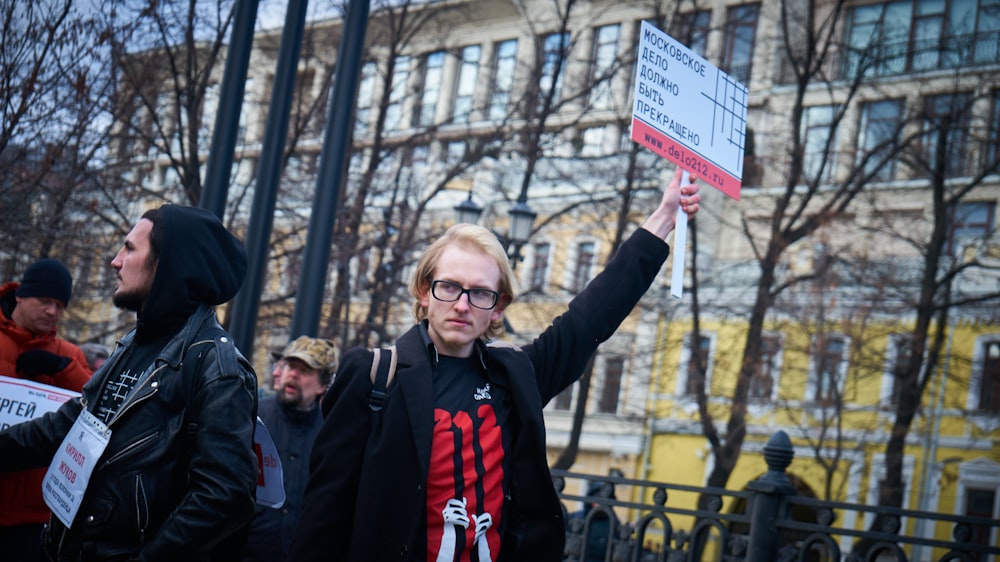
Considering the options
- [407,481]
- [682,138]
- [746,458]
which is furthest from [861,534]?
[746,458]

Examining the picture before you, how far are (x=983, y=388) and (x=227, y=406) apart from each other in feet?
101

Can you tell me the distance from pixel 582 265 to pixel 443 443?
32.7 m

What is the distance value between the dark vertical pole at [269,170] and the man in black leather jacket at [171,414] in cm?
457

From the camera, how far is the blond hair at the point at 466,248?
11.7ft

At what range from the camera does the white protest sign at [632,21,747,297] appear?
4.49 m

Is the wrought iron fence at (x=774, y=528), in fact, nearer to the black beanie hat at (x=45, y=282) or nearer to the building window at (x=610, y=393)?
the black beanie hat at (x=45, y=282)

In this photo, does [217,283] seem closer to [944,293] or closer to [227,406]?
→ [227,406]

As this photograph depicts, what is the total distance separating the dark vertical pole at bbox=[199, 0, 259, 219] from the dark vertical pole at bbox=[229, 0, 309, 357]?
507 millimetres

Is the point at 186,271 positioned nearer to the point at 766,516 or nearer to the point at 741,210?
the point at 766,516

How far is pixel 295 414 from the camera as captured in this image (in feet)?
22.3

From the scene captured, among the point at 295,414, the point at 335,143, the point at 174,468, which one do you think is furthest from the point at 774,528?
the point at 174,468

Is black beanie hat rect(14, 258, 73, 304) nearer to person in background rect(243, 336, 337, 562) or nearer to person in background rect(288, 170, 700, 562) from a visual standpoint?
person in background rect(243, 336, 337, 562)

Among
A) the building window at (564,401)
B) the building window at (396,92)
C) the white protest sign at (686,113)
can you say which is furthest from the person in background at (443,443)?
the building window at (564,401)

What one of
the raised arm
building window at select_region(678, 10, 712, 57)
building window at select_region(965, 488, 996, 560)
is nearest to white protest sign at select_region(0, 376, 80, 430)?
the raised arm
